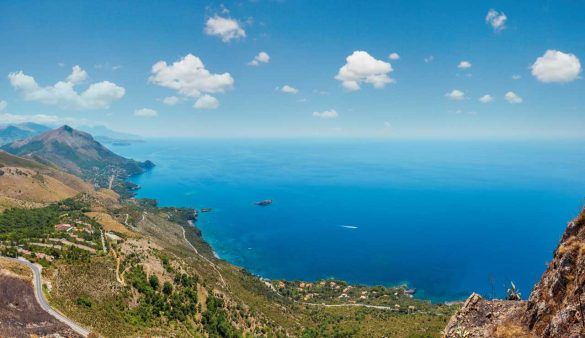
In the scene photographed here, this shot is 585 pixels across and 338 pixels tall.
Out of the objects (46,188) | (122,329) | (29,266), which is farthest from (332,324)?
(46,188)

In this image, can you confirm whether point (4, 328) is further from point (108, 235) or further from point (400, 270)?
point (400, 270)

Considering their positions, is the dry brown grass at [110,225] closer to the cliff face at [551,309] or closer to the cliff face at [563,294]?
the cliff face at [551,309]

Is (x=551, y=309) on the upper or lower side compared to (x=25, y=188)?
upper

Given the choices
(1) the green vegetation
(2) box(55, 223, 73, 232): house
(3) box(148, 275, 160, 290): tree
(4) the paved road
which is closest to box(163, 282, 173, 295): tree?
(3) box(148, 275, 160, 290): tree

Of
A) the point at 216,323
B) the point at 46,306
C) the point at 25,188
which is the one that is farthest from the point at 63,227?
the point at 25,188

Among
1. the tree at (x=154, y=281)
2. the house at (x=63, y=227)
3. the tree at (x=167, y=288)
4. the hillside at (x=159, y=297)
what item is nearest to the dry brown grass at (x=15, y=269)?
the hillside at (x=159, y=297)

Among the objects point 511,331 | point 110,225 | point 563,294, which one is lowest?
point 110,225

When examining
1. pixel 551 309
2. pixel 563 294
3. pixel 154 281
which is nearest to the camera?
pixel 563 294

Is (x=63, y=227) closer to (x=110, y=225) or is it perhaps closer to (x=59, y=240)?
(x=59, y=240)
